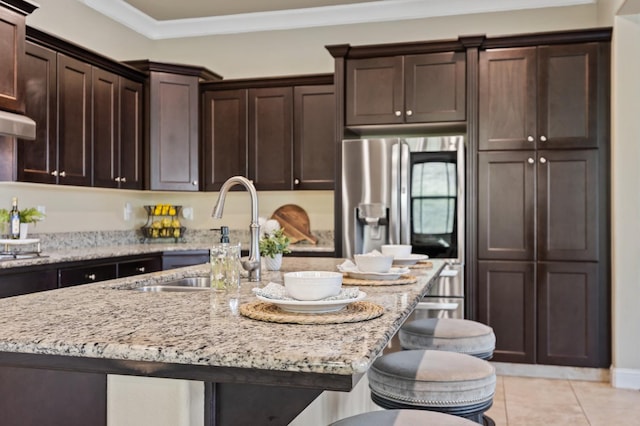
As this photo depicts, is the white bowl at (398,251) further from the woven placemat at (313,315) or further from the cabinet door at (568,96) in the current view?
the cabinet door at (568,96)

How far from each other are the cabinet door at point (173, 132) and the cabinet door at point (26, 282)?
1.52 meters

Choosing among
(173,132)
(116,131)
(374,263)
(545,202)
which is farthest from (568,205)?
(116,131)

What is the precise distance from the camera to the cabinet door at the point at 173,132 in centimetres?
473

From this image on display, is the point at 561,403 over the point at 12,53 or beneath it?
beneath

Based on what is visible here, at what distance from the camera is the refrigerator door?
421 centimetres

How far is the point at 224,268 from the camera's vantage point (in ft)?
5.89

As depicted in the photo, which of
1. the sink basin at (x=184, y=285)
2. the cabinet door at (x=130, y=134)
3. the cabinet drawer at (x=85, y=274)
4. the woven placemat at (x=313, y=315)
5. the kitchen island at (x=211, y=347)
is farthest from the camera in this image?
the cabinet door at (x=130, y=134)

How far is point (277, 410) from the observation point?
131cm

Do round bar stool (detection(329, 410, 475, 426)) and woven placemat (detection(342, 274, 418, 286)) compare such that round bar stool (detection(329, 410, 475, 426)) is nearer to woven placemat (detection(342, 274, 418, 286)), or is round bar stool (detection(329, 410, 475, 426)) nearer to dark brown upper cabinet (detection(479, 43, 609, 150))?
woven placemat (detection(342, 274, 418, 286))

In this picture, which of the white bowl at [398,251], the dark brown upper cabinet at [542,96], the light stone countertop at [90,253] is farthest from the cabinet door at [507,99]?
the white bowl at [398,251]

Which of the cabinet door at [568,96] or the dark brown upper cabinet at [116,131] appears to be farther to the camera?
the dark brown upper cabinet at [116,131]

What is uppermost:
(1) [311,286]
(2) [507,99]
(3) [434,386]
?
(2) [507,99]

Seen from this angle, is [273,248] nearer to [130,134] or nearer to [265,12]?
[130,134]

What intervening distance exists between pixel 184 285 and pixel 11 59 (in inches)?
76.1
